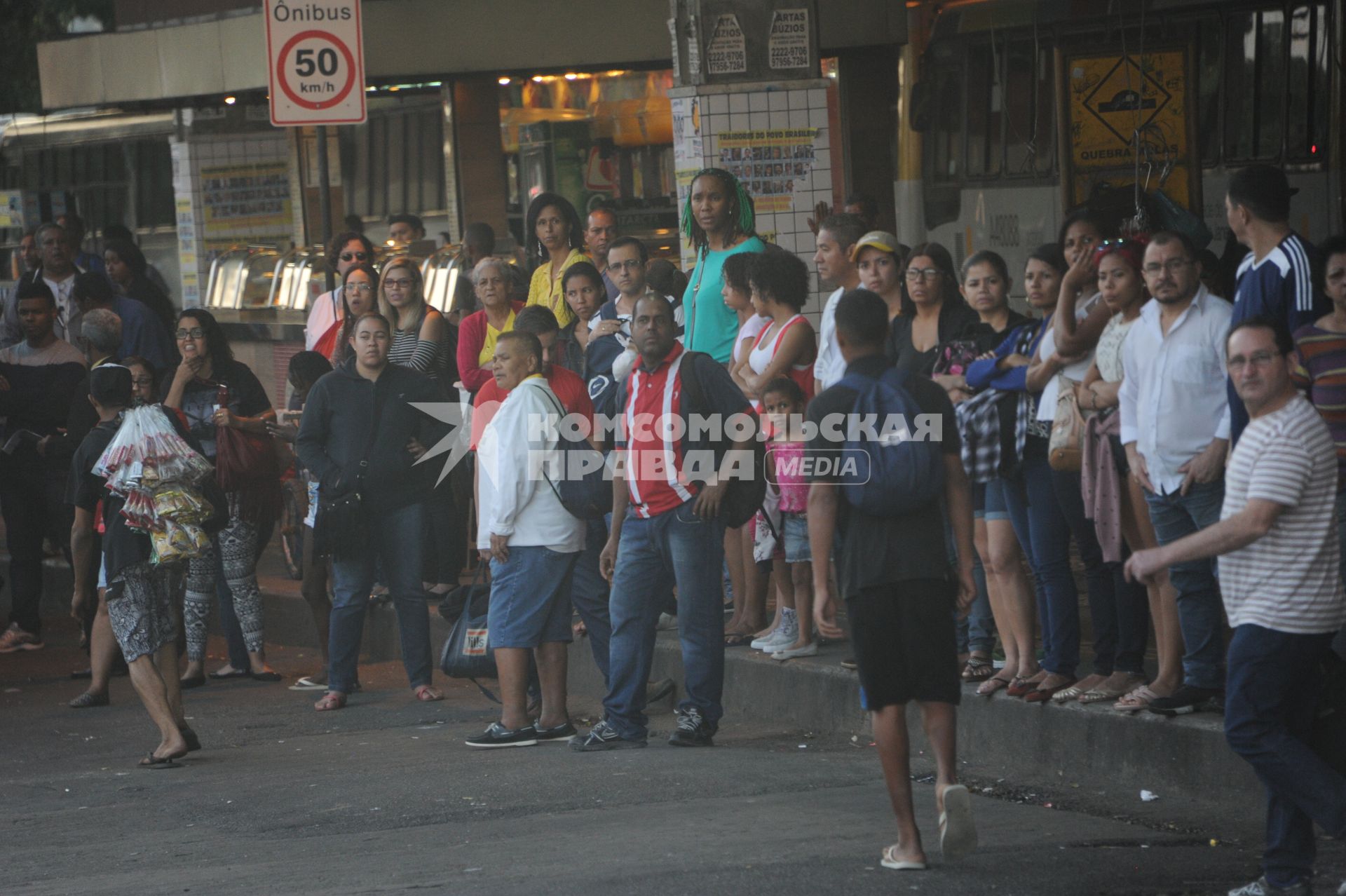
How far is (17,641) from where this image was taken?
1234cm

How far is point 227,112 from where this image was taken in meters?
20.7

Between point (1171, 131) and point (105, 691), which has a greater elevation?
point (1171, 131)

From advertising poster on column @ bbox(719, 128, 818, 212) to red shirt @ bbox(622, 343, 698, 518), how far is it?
12.7ft

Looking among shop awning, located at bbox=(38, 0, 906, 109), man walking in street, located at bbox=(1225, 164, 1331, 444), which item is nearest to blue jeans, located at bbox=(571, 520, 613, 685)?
man walking in street, located at bbox=(1225, 164, 1331, 444)

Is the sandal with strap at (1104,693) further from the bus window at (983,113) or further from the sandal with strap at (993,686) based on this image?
the bus window at (983,113)

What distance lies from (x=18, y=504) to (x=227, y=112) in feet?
31.4

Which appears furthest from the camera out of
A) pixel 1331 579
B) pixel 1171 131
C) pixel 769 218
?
pixel 1171 131

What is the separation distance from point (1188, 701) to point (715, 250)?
356 centimetres

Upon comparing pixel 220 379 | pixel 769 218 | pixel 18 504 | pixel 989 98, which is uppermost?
pixel 989 98

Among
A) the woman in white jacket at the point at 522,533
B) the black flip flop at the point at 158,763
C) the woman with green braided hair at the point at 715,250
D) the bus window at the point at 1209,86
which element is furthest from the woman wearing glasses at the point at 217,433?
the bus window at the point at 1209,86

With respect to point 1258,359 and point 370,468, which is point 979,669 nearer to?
point 1258,359

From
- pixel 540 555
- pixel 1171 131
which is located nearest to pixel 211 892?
pixel 540 555

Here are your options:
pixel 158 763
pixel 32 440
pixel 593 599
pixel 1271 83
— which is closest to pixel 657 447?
pixel 593 599

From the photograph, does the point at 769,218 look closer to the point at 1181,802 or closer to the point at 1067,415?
the point at 1067,415
